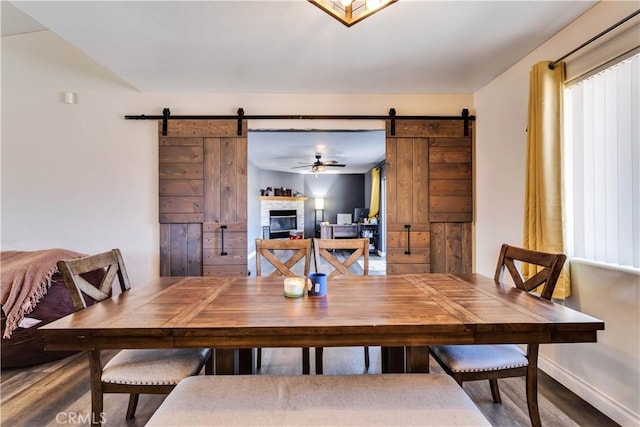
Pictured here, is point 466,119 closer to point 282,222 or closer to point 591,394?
point 591,394

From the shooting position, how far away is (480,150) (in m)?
3.03

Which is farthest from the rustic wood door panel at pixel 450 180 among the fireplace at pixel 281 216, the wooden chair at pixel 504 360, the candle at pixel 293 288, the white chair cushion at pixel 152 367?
the fireplace at pixel 281 216

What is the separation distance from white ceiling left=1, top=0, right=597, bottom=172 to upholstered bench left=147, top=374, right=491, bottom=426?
2.02m

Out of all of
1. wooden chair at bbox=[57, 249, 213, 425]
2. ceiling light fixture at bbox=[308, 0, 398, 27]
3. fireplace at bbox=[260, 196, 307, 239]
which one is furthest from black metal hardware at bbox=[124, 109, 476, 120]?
fireplace at bbox=[260, 196, 307, 239]

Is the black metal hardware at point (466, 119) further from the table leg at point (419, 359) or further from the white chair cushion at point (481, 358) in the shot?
the table leg at point (419, 359)

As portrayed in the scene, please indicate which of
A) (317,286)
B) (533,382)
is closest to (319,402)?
(317,286)

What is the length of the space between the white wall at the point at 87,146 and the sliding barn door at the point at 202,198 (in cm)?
15

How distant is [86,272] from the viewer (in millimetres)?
1517

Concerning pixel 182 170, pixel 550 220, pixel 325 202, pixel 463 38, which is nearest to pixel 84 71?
pixel 182 170

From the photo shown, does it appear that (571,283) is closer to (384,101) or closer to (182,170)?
(384,101)

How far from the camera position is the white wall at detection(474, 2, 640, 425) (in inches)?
64.3

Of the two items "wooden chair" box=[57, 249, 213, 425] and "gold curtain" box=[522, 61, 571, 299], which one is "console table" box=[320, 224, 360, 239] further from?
"wooden chair" box=[57, 249, 213, 425]

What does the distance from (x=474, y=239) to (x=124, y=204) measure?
3.74m

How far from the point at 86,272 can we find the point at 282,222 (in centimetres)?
767
